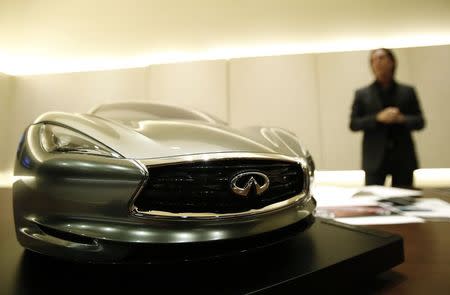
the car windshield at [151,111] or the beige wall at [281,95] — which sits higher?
the beige wall at [281,95]

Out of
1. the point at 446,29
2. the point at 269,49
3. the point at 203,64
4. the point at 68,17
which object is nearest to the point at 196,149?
the point at 203,64

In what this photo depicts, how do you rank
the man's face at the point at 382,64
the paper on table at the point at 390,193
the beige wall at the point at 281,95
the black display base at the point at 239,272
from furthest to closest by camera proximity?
the beige wall at the point at 281,95
the man's face at the point at 382,64
the paper on table at the point at 390,193
the black display base at the point at 239,272

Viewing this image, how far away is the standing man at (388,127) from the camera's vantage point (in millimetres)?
1306

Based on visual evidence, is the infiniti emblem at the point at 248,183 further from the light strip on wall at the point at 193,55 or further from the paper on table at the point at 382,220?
the light strip on wall at the point at 193,55

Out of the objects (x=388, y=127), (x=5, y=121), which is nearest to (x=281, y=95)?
(x=388, y=127)

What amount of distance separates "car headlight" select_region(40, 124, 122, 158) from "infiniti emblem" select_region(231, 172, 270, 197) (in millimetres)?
117

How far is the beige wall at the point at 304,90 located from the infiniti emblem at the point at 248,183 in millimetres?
1953

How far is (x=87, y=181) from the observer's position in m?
0.25

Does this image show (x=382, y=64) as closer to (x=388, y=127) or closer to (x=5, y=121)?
(x=388, y=127)

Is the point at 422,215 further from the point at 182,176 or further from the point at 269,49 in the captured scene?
the point at 269,49

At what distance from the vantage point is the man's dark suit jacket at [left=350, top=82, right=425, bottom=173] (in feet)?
4.29

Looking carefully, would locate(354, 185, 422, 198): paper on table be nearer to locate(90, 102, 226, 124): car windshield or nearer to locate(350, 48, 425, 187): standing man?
locate(350, 48, 425, 187): standing man

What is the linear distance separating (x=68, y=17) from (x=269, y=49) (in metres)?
1.99

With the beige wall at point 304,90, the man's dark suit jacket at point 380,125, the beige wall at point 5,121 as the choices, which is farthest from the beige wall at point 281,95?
the beige wall at point 5,121
